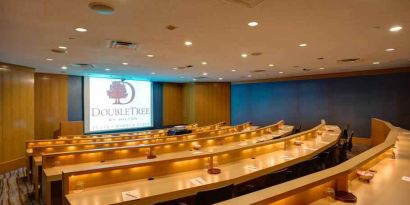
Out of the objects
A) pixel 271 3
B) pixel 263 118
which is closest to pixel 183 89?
pixel 263 118

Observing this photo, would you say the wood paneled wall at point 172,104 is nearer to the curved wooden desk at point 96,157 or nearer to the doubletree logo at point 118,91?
the doubletree logo at point 118,91

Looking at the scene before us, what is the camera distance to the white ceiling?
10.1ft

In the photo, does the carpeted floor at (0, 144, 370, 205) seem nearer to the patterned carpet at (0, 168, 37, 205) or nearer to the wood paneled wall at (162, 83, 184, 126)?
the patterned carpet at (0, 168, 37, 205)

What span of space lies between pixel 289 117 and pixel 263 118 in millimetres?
1522

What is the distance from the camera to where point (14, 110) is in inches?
290

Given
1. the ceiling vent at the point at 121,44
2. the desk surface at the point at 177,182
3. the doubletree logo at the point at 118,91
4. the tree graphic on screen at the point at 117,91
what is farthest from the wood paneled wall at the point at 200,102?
the desk surface at the point at 177,182

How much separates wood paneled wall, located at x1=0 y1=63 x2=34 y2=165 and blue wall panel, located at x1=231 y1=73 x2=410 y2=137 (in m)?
10.4

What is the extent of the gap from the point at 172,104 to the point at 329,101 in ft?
29.1

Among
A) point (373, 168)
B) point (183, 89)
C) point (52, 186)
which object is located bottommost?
point (52, 186)

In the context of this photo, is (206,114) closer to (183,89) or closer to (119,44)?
(183,89)

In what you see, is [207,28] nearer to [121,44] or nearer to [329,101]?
[121,44]

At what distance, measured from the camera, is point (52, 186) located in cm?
368

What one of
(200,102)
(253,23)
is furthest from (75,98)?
(253,23)

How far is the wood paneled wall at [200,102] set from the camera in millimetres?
14742
